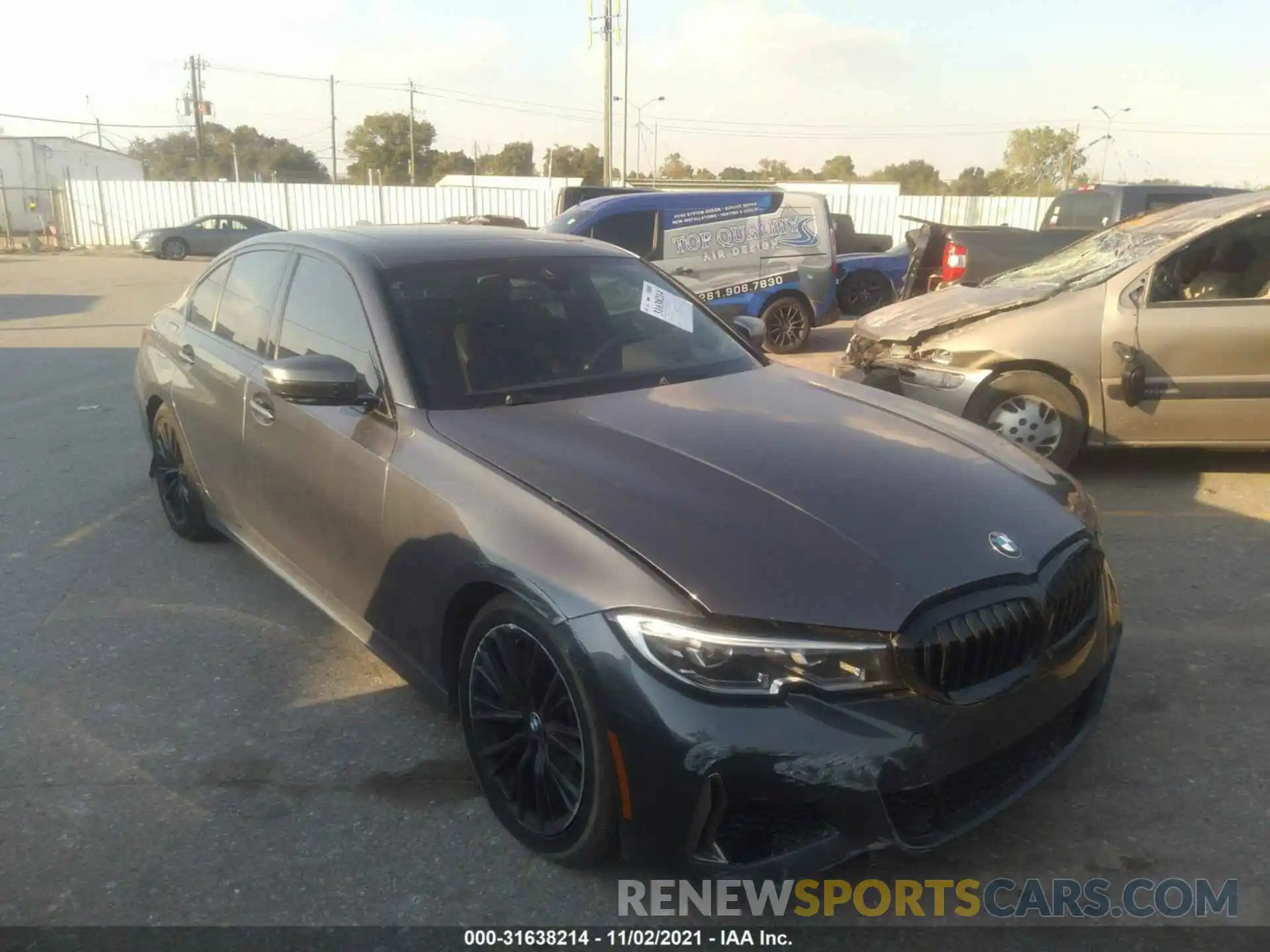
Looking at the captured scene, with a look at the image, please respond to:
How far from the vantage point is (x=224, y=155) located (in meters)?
83.5

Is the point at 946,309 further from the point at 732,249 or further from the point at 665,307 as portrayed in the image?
the point at 732,249

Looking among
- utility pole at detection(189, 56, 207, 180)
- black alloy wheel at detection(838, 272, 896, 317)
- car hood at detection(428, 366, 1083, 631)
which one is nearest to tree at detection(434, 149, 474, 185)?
utility pole at detection(189, 56, 207, 180)

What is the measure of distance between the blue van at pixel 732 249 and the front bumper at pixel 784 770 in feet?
30.4

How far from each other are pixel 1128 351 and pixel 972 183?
7223cm

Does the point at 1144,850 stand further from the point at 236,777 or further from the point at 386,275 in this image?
the point at 386,275

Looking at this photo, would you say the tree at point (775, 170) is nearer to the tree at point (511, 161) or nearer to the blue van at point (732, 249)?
the tree at point (511, 161)

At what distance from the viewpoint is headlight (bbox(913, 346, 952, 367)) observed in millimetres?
6062

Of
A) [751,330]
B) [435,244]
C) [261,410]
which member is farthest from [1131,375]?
[261,410]

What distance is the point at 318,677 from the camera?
12.5ft

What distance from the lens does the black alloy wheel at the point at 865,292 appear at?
48.1ft

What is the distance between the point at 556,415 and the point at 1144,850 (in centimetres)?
208

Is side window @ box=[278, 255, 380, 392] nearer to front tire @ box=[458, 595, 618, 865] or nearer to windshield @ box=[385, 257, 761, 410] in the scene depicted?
A: windshield @ box=[385, 257, 761, 410]

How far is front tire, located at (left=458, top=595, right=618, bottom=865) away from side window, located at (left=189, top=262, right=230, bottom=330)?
106 inches

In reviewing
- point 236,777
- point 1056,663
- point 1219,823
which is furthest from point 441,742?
point 1219,823
